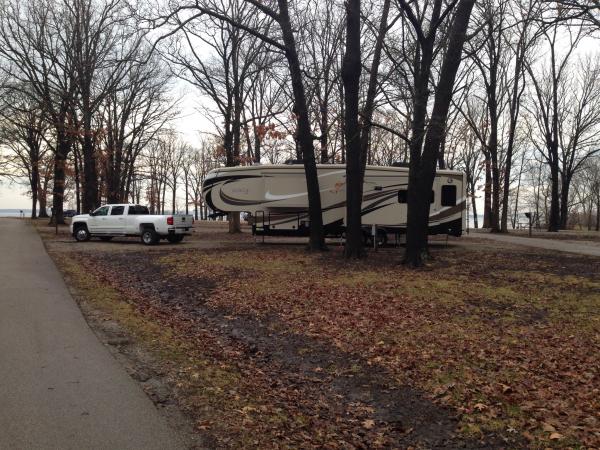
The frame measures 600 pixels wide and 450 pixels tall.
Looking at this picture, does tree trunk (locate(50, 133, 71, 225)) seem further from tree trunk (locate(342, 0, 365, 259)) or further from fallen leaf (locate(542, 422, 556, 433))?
fallen leaf (locate(542, 422, 556, 433))

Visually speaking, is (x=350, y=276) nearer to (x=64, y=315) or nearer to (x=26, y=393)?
(x=64, y=315)

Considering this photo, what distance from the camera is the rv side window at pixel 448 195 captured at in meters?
20.9

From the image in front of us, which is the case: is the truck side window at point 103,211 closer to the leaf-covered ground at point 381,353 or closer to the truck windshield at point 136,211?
the truck windshield at point 136,211

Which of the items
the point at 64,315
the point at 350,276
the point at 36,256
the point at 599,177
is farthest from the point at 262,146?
the point at 599,177

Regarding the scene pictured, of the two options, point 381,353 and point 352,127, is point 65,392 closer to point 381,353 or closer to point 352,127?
point 381,353

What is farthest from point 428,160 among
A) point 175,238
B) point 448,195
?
point 175,238

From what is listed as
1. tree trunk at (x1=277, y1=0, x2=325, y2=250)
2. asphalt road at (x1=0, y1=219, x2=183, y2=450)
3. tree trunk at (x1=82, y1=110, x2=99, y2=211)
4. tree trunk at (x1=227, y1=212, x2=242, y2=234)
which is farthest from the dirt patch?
tree trunk at (x1=82, y1=110, x2=99, y2=211)

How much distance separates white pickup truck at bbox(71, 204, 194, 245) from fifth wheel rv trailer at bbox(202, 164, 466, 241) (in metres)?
2.30

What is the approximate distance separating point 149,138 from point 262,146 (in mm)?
11682

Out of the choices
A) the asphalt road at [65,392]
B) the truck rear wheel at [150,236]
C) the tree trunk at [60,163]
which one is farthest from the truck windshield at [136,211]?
the asphalt road at [65,392]

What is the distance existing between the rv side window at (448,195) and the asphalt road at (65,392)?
627 inches

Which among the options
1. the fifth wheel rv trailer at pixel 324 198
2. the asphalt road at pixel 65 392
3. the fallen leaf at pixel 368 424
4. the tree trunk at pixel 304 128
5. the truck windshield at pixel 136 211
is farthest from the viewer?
the truck windshield at pixel 136 211

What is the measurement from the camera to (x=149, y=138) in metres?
40.8

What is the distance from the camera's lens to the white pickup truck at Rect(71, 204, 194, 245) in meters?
22.0
